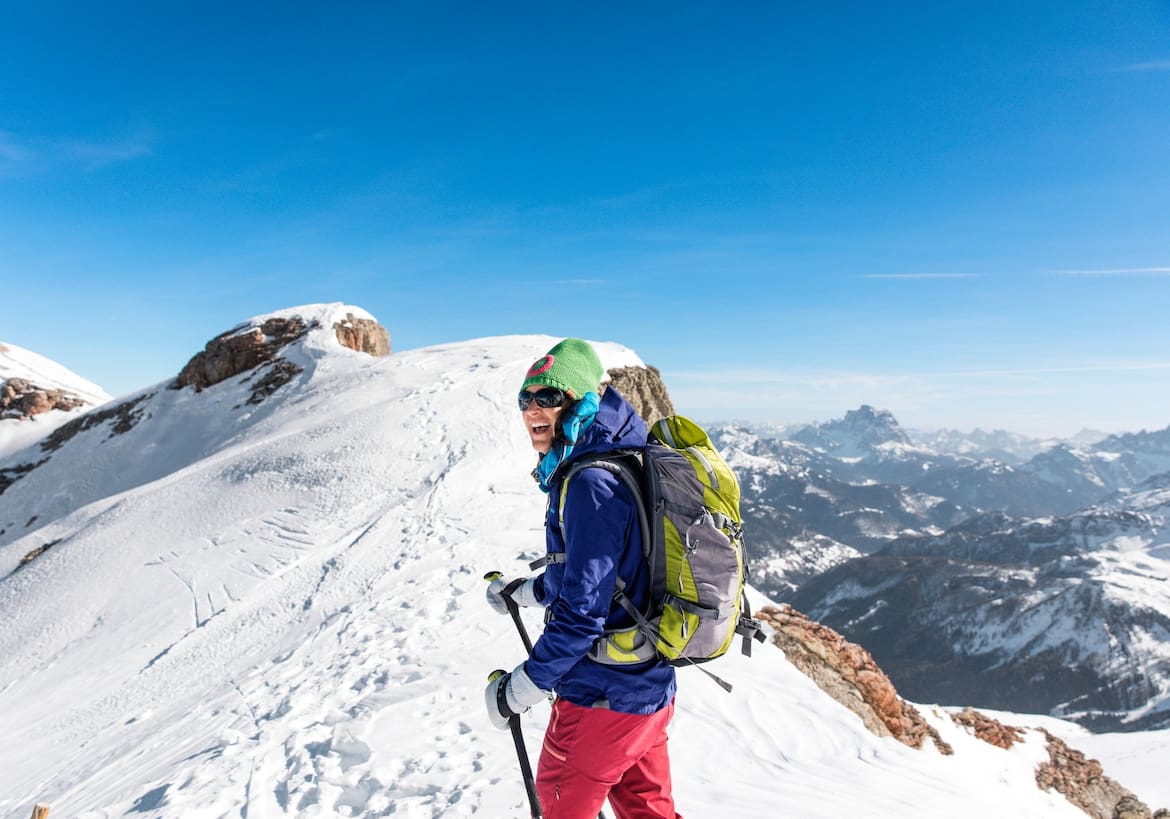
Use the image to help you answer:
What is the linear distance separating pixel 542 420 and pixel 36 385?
279 feet

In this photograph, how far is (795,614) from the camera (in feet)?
38.8

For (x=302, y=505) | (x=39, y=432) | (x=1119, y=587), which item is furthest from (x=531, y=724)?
(x=1119, y=587)

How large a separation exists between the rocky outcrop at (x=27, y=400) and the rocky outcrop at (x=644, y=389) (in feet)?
207

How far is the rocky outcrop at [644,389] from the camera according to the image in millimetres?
29781

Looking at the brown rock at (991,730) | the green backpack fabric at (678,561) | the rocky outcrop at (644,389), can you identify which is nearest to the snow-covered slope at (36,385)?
the rocky outcrop at (644,389)

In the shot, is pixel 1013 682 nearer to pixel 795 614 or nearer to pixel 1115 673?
pixel 1115 673

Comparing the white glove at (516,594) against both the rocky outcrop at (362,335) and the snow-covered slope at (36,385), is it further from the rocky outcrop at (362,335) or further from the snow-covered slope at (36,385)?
the snow-covered slope at (36,385)

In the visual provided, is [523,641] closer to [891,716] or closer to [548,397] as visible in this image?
[548,397]

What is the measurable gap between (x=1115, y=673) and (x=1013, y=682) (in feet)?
88.0

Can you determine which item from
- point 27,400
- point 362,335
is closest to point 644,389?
point 362,335

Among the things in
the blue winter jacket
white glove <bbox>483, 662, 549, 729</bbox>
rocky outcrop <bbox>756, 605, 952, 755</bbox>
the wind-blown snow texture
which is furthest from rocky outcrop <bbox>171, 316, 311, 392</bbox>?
the blue winter jacket

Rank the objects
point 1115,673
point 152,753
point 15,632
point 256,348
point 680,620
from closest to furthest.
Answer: point 680,620 < point 152,753 < point 15,632 < point 256,348 < point 1115,673

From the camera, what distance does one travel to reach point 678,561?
3.12 meters

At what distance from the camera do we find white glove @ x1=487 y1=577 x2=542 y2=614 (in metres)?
4.45
